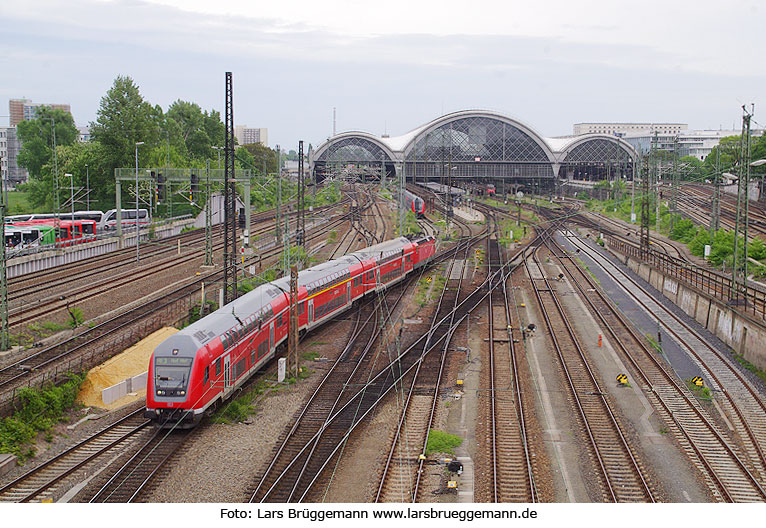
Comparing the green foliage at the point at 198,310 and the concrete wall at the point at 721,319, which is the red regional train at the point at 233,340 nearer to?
the green foliage at the point at 198,310

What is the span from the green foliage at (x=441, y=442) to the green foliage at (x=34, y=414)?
9.89 m

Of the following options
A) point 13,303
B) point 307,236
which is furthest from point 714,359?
point 307,236

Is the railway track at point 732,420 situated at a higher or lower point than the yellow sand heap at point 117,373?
lower

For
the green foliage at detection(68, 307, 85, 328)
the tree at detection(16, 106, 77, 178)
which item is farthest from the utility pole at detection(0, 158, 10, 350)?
the tree at detection(16, 106, 77, 178)

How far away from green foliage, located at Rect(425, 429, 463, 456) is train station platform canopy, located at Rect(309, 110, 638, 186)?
97663mm

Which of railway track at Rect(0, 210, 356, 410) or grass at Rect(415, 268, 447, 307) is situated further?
grass at Rect(415, 268, 447, 307)

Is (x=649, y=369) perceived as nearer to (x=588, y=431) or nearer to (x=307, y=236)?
(x=588, y=431)

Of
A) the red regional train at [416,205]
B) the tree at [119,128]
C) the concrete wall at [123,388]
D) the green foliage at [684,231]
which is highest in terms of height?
the tree at [119,128]

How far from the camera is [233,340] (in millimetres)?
21062

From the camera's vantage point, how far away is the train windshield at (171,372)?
18.4 metres

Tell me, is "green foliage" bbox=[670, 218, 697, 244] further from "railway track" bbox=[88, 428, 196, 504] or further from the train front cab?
"railway track" bbox=[88, 428, 196, 504]

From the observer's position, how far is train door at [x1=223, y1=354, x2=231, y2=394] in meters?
20.4

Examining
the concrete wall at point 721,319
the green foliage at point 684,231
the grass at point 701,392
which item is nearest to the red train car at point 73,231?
the concrete wall at point 721,319

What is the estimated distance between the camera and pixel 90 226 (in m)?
54.3
